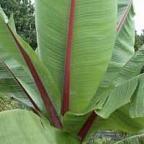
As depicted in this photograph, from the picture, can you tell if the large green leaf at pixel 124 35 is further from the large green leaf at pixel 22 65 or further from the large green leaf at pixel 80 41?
the large green leaf at pixel 22 65

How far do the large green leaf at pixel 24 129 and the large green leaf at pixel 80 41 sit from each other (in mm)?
292

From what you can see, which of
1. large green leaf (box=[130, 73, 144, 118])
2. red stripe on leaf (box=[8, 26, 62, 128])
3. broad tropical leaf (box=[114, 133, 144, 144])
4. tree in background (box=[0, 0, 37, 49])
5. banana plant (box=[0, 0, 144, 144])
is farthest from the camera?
tree in background (box=[0, 0, 37, 49])

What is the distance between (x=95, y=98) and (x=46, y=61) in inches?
11.6

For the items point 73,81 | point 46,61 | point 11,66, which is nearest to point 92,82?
point 73,81

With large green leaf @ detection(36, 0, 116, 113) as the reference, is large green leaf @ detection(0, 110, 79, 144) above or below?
below

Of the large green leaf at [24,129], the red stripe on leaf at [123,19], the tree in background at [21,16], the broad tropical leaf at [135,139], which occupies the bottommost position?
the tree in background at [21,16]

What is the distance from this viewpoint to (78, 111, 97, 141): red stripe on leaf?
2.10 metres

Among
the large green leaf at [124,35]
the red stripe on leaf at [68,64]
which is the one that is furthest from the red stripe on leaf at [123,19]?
the red stripe on leaf at [68,64]

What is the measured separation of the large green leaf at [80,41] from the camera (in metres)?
2.07

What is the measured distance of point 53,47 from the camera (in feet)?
7.04

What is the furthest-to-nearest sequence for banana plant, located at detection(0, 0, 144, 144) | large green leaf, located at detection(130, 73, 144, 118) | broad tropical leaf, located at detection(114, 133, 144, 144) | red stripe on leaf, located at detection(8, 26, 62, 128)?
broad tropical leaf, located at detection(114, 133, 144, 144)
red stripe on leaf, located at detection(8, 26, 62, 128)
banana plant, located at detection(0, 0, 144, 144)
large green leaf, located at detection(130, 73, 144, 118)

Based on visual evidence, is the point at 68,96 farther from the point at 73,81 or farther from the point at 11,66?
the point at 11,66

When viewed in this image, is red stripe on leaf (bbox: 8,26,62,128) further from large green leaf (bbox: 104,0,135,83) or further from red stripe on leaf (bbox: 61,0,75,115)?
large green leaf (bbox: 104,0,135,83)

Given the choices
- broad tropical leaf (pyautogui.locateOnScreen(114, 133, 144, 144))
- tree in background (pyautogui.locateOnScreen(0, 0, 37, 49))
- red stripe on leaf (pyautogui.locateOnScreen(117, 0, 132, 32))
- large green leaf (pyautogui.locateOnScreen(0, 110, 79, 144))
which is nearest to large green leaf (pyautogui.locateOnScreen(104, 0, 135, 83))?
red stripe on leaf (pyautogui.locateOnScreen(117, 0, 132, 32))
